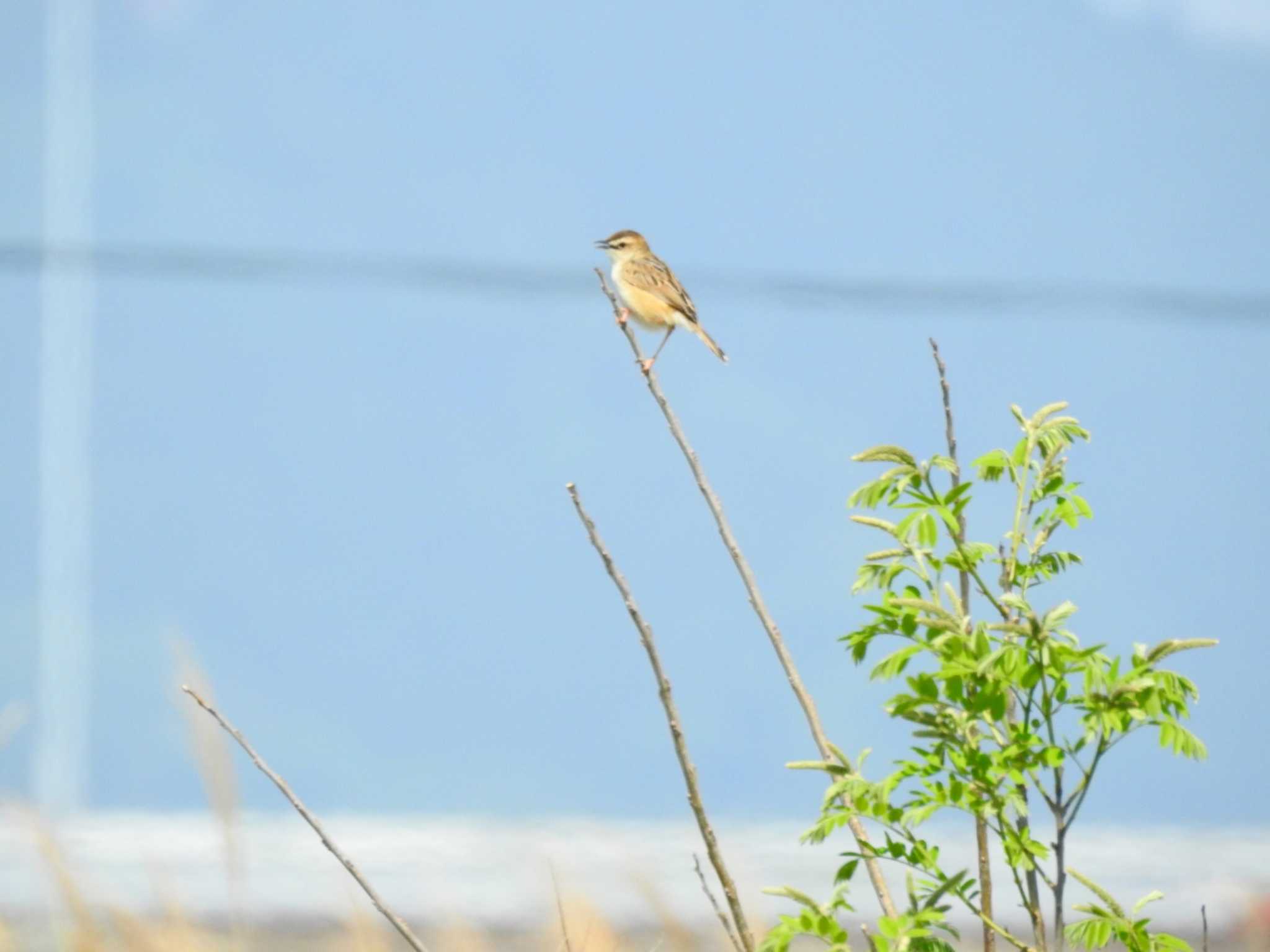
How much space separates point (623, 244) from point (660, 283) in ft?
1.58

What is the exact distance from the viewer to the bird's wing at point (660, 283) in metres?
3.72

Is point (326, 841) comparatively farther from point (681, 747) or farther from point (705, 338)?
point (705, 338)

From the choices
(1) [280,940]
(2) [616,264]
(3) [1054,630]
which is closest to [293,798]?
(3) [1054,630]

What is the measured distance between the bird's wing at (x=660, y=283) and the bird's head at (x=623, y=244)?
0.55 feet

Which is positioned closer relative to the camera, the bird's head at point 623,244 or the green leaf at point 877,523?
the green leaf at point 877,523

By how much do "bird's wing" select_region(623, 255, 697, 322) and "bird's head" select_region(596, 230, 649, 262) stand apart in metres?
0.17

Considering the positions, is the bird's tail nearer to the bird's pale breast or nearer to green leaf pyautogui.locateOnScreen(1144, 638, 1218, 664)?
the bird's pale breast

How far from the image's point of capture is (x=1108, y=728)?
1.07m

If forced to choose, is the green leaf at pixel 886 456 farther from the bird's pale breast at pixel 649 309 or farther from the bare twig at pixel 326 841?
the bird's pale breast at pixel 649 309


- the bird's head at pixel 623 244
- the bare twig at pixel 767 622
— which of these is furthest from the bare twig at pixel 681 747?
the bird's head at pixel 623 244

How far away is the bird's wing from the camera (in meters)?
3.72

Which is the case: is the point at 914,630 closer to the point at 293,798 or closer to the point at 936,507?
the point at 936,507

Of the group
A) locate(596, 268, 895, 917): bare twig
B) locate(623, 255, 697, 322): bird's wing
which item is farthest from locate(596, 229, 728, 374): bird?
locate(596, 268, 895, 917): bare twig

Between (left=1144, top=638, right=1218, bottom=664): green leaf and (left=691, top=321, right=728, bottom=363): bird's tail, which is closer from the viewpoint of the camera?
(left=1144, top=638, right=1218, bottom=664): green leaf
